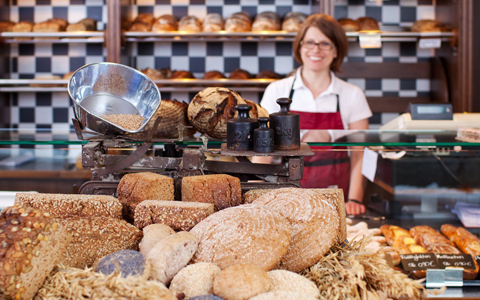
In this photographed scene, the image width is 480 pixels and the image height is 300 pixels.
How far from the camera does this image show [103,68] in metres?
1.29

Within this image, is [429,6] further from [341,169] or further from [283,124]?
[283,124]

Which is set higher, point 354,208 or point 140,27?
point 140,27

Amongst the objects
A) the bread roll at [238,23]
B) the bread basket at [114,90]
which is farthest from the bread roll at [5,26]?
the bread basket at [114,90]

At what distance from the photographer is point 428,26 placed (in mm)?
3678

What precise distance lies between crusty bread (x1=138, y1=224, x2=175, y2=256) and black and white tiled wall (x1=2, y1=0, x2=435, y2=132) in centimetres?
326

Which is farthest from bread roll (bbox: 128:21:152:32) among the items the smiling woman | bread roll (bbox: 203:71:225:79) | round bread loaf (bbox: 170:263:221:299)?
round bread loaf (bbox: 170:263:221:299)

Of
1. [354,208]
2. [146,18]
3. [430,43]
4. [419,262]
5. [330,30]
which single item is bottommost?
[419,262]

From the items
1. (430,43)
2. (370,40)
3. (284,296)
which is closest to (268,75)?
(370,40)

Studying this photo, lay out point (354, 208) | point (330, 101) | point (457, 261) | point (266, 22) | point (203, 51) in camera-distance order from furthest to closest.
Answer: point (203, 51)
point (266, 22)
point (330, 101)
point (354, 208)
point (457, 261)

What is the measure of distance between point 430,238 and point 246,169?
3.25 ft

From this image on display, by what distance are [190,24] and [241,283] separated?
3.36 metres

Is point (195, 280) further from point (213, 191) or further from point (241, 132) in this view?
point (241, 132)

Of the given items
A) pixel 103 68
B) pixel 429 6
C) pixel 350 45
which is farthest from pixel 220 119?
pixel 429 6

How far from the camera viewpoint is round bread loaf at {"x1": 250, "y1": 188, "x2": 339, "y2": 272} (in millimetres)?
939
